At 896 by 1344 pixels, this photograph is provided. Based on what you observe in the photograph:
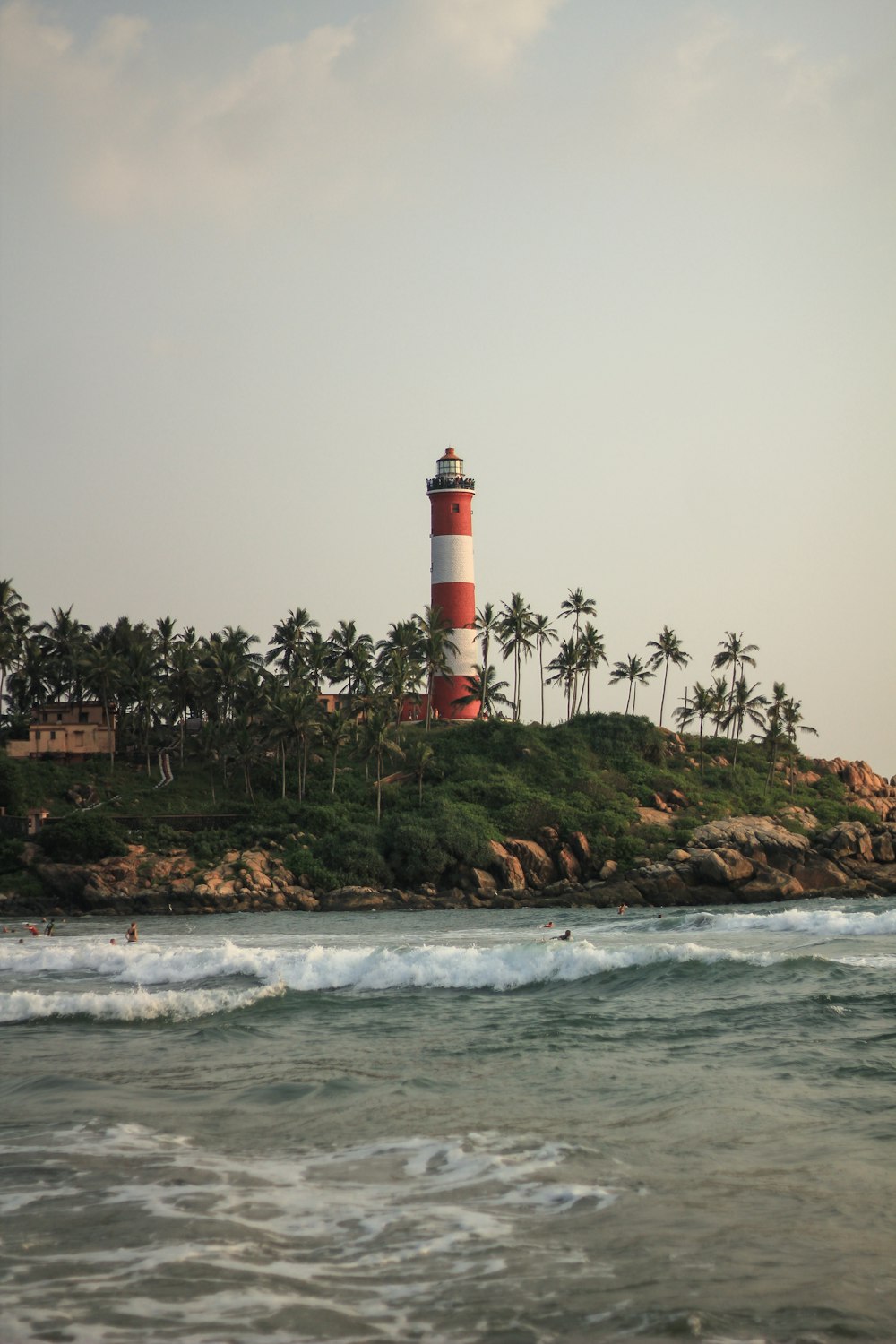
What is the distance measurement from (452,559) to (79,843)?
3364 cm

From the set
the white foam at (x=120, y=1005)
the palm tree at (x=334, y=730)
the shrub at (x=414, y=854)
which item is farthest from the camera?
the palm tree at (x=334, y=730)

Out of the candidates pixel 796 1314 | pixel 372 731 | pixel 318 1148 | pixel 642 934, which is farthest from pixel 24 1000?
pixel 372 731

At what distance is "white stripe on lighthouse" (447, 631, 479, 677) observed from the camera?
84.6m

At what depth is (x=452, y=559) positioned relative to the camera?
83625mm

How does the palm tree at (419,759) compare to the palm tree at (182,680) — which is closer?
the palm tree at (419,759)

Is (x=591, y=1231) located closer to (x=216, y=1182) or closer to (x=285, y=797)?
(x=216, y=1182)

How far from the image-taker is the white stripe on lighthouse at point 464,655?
84.6 metres

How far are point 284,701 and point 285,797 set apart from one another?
19.3 feet

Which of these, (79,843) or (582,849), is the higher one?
(79,843)

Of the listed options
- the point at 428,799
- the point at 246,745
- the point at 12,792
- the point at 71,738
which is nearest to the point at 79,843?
the point at 12,792

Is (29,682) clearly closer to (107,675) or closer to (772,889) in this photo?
(107,675)

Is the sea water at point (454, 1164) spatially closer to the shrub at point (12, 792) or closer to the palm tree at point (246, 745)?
the shrub at point (12, 792)

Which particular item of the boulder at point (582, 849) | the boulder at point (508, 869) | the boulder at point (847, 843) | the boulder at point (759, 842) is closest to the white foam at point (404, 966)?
the boulder at point (508, 869)

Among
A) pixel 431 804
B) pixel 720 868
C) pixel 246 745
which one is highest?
pixel 246 745
